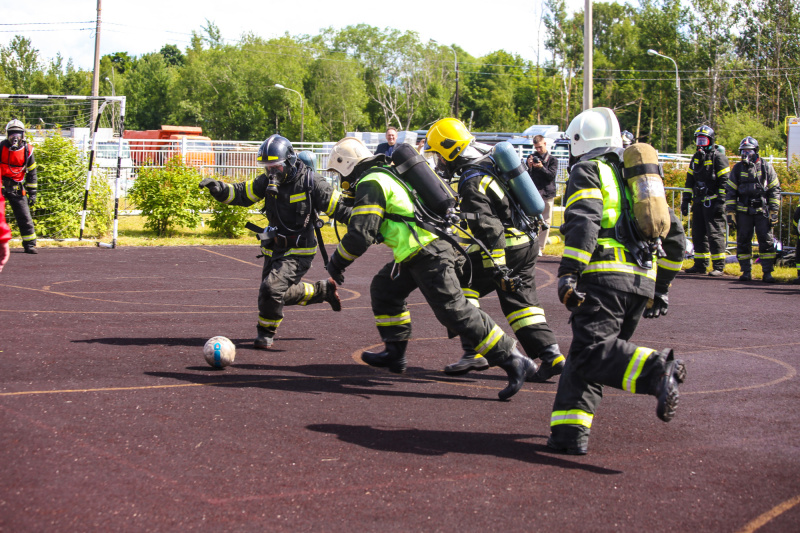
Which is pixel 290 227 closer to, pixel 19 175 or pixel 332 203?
pixel 332 203

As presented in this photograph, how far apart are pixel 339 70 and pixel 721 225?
64.4 metres

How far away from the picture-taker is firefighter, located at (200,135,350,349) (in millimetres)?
7684

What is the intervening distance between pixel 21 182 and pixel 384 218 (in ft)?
36.2

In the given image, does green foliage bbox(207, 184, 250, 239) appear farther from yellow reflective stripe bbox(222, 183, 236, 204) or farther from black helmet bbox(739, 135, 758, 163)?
black helmet bbox(739, 135, 758, 163)

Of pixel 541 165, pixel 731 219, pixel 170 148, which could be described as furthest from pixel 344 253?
pixel 170 148

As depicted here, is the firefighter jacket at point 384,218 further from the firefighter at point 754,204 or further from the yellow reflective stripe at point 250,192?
the firefighter at point 754,204

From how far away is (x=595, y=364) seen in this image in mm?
4586

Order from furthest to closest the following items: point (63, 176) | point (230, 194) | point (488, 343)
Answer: point (63, 176) < point (230, 194) < point (488, 343)

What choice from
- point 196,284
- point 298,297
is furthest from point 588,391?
point 196,284

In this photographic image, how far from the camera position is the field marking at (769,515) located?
11.9ft

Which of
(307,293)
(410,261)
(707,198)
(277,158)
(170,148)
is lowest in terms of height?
(307,293)

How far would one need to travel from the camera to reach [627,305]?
16.1 ft

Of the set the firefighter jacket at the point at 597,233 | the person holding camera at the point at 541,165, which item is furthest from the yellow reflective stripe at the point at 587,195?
the person holding camera at the point at 541,165

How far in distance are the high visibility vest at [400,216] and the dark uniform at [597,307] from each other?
142 cm
